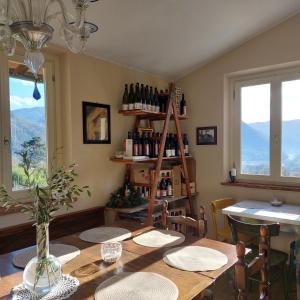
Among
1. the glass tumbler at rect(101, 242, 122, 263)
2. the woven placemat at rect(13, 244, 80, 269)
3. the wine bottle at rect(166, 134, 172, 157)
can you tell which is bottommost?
the woven placemat at rect(13, 244, 80, 269)

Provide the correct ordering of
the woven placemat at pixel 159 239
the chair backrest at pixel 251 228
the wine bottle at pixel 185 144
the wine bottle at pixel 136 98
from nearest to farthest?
the woven placemat at pixel 159 239, the chair backrest at pixel 251 228, the wine bottle at pixel 136 98, the wine bottle at pixel 185 144

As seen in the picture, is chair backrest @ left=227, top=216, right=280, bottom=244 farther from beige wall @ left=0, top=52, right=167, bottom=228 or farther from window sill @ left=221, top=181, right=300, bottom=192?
beige wall @ left=0, top=52, right=167, bottom=228

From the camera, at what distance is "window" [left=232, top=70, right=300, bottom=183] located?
9.82 ft

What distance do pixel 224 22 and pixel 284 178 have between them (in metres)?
1.71

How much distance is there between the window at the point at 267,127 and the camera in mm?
2992

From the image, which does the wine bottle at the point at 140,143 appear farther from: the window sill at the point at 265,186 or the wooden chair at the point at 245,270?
the wooden chair at the point at 245,270

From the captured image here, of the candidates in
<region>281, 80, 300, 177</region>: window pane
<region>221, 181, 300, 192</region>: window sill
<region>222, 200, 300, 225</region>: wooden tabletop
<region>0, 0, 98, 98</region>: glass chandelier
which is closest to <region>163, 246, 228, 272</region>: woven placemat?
<region>222, 200, 300, 225</region>: wooden tabletop

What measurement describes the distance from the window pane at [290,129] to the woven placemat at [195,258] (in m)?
1.87

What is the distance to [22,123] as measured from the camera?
2293 mm

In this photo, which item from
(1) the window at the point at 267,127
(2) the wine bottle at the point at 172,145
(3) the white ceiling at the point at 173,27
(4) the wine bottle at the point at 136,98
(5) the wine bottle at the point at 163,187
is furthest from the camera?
(2) the wine bottle at the point at 172,145

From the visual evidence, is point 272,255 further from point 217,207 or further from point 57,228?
point 57,228

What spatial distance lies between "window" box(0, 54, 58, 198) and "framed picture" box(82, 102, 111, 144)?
0.27 metres

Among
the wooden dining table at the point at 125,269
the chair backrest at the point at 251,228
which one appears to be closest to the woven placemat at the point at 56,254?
the wooden dining table at the point at 125,269

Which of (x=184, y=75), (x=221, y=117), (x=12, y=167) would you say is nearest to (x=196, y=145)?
(x=221, y=117)
